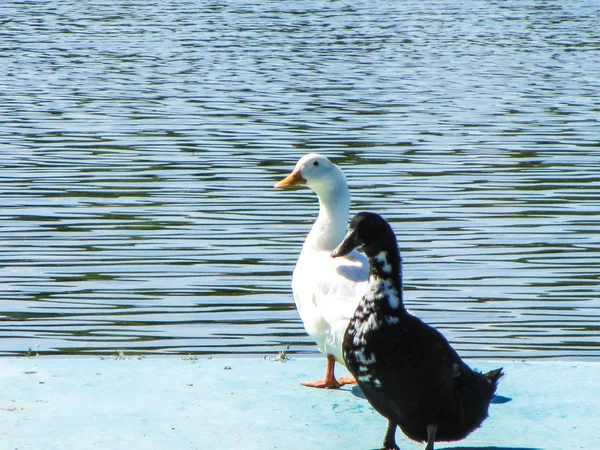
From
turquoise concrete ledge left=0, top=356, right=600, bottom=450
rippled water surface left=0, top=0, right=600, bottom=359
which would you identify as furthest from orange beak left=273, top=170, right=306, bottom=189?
rippled water surface left=0, top=0, right=600, bottom=359

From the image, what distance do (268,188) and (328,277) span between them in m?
8.91

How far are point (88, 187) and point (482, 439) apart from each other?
1033 cm

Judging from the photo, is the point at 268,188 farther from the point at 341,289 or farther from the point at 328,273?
the point at 341,289

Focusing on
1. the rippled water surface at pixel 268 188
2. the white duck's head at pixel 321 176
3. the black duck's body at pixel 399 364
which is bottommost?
the rippled water surface at pixel 268 188

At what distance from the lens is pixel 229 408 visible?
5930mm

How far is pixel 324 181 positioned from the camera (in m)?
7.43

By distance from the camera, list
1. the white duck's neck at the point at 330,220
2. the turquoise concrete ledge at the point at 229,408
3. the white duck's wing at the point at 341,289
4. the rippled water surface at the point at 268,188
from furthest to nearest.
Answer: the rippled water surface at the point at 268,188 → the white duck's neck at the point at 330,220 → the white duck's wing at the point at 341,289 → the turquoise concrete ledge at the point at 229,408

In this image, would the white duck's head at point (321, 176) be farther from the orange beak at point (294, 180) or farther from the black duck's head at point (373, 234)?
the black duck's head at point (373, 234)

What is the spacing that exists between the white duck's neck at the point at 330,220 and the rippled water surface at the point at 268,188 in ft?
6.58

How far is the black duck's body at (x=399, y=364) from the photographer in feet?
16.5

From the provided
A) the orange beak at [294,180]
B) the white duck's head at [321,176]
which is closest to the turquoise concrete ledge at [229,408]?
the white duck's head at [321,176]

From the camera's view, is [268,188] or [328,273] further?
[268,188]

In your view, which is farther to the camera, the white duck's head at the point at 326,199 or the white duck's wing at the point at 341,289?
the white duck's head at the point at 326,199

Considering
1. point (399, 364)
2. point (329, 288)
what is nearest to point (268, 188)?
point (329, 288)
